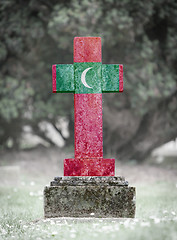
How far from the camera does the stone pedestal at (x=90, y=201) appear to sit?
4.53m

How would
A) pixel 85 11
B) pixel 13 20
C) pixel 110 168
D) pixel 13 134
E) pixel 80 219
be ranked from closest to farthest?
pixel 80 219 < pixel 110 168 < pixel 85 11 < pixel 13 20 < pixel 13 134

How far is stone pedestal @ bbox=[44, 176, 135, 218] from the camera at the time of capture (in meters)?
4.53

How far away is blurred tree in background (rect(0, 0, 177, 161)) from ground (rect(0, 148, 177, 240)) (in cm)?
134

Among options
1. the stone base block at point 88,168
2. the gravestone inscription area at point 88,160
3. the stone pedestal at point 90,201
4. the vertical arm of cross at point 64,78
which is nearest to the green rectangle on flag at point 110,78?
the gravestone inscription area at point 88,160

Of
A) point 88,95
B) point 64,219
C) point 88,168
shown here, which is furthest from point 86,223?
point 88,95

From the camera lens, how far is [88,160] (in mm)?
4898

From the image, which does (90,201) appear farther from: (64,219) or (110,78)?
(110,78)

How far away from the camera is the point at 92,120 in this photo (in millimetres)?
4973

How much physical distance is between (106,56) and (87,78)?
5.92 m

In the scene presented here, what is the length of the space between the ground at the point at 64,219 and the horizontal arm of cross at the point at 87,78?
1.82 m

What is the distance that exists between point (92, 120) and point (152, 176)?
6.08 m

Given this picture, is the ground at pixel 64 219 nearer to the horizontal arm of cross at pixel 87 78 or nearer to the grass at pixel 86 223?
the grass at pixel 86 223

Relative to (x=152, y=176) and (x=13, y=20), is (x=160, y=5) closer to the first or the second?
(x=13, y=20)

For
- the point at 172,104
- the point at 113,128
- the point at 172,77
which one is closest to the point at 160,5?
the point at 172,77
